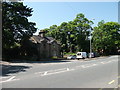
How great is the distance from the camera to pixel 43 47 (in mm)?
60094

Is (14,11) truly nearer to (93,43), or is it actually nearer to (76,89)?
(76,89)

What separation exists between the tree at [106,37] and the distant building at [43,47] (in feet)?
77.7

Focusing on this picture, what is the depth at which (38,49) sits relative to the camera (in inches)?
2254

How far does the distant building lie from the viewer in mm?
54366

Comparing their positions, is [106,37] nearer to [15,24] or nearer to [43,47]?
[43,47]

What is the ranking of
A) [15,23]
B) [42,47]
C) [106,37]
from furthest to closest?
[106,37] < [42,47] < [15,23]

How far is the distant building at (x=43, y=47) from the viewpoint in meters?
54.4

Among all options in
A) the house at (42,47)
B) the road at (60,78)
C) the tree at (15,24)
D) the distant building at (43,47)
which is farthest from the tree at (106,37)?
the road at (60,78)

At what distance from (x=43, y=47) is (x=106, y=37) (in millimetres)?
35324

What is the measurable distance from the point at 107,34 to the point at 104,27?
3.94m

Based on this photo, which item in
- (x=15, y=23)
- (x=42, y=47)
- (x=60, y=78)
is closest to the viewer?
(x=60, y=78)

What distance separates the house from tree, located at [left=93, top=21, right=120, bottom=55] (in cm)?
2350

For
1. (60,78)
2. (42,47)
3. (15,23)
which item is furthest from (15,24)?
(60,78)

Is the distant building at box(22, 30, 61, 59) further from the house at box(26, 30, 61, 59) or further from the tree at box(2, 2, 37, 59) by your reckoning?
the tree at box(2, 2, 37, 59)
